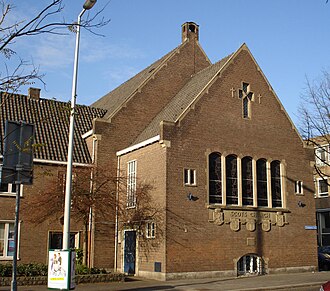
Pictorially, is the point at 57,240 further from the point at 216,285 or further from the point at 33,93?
the point at 33,93

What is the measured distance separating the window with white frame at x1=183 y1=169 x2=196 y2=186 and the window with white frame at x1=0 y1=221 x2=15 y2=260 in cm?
913

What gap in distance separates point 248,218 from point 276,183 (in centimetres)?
323

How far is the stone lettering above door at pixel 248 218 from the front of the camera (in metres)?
23.7

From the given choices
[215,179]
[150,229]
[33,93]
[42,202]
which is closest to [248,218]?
[215,179]

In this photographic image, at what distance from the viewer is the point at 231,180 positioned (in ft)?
81.6

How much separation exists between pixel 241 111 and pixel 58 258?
15.9 meters

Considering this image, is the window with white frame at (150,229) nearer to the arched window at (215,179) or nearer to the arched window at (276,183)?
the arched window at (215,179)

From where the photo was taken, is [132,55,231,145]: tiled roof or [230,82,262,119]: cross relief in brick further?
[230,82,262,119]: cross relief in brick

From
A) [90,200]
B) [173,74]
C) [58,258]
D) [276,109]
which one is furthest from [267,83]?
[58,258]

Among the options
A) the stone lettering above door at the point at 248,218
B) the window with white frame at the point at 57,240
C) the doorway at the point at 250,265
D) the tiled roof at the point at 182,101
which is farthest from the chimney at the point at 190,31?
the doorway at the point at 250,265

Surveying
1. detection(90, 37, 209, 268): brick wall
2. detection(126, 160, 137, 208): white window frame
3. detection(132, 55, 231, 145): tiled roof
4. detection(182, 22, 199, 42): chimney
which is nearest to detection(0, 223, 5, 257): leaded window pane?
detection(90, 37, 209, 268): brick wall

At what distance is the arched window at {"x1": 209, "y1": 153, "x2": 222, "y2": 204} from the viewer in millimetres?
24136

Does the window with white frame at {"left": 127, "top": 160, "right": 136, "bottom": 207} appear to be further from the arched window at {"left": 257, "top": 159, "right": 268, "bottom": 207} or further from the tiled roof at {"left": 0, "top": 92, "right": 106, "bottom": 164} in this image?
the arched window at {"left": 257, "top": 159, "right": 268, "bottom": 207}

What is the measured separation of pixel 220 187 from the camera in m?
24.4
